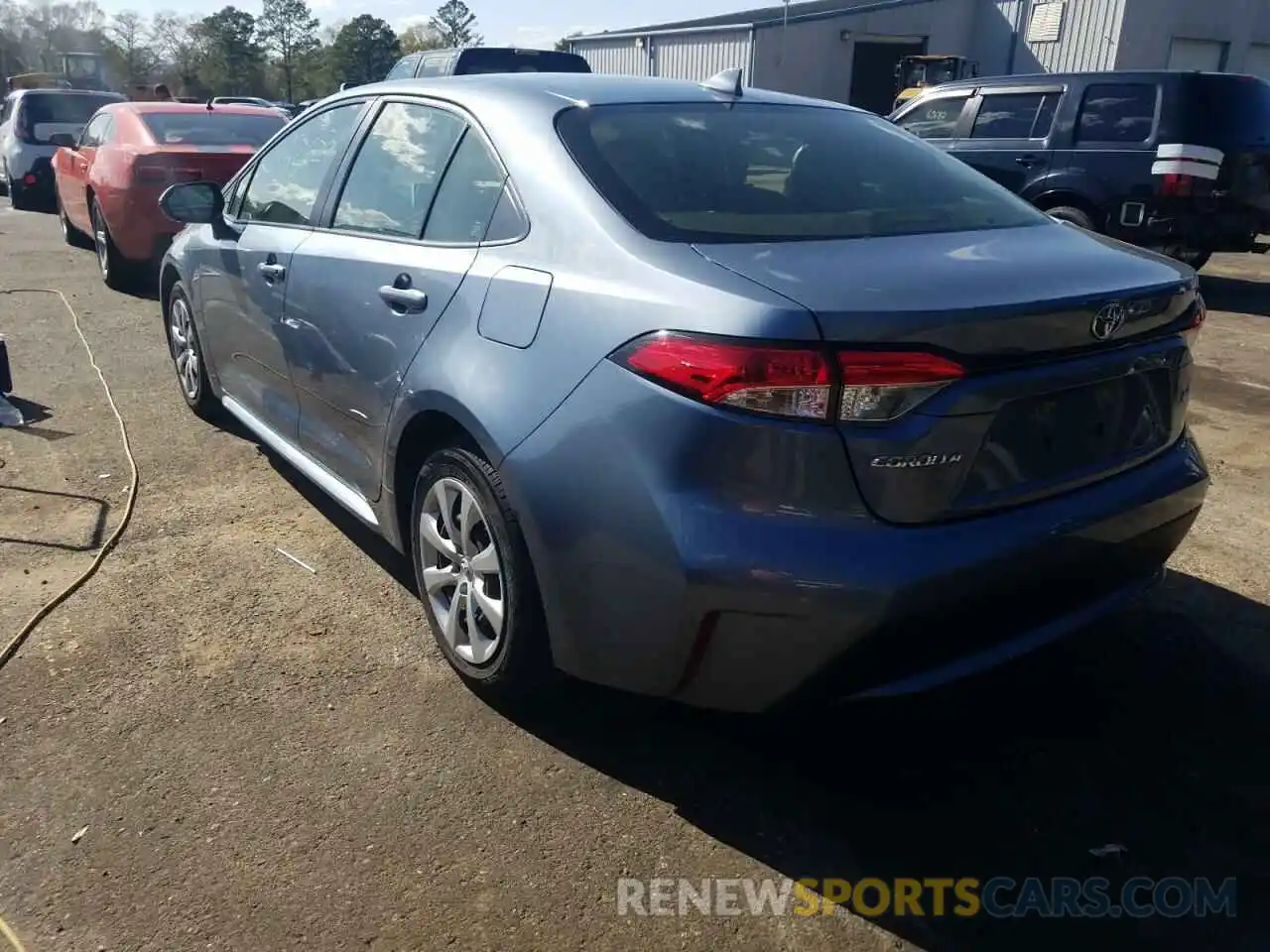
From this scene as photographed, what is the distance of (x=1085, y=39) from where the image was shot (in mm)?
26703

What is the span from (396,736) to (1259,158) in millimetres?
8865

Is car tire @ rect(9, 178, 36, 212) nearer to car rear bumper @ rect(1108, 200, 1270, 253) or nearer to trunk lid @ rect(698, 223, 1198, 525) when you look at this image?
car rear bumper @ rect(1108, 200, 1270, 253)

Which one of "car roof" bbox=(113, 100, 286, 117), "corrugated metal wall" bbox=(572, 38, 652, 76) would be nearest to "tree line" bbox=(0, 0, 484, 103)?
"corrugated metal wall" bbox=(572, 38, 652, 76)

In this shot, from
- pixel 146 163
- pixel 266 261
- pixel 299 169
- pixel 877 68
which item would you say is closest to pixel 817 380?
pixel 266 261

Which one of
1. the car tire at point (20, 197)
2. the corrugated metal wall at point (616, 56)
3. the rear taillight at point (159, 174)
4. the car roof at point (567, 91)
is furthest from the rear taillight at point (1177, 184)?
the corrugated metal wall at point (616, 56)

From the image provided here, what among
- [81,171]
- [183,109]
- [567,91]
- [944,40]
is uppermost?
[944,40]

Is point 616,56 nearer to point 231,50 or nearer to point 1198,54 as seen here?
point 1198,54

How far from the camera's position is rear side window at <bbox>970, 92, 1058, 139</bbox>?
976 centimetres

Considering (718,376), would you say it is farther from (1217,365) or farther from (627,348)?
(1217,365)

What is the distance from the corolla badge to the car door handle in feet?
4.59

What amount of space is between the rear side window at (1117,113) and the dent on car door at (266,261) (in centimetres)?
755

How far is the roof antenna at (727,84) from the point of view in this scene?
11.2 feet

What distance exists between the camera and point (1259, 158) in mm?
8820

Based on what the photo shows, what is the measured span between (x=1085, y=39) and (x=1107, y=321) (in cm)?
2827
